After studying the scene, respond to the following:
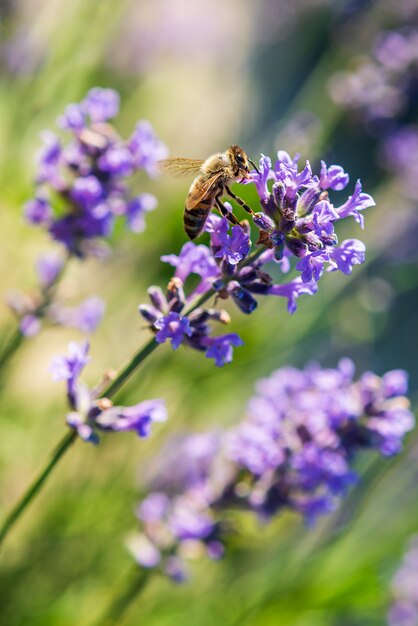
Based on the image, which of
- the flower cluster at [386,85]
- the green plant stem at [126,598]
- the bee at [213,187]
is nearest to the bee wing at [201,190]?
the bee at [213,187]

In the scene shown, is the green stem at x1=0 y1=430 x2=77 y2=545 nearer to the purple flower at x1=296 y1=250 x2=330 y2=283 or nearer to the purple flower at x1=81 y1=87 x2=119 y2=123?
the purple flower at x1=296 y1=250 x2=330 y2=283

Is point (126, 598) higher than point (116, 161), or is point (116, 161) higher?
point (116, 161)

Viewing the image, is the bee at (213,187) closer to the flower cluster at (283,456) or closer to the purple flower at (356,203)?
the purple flower at (356,203)

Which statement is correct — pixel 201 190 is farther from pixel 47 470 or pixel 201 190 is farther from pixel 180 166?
pixel 47 470

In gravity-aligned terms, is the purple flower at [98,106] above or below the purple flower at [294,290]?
above

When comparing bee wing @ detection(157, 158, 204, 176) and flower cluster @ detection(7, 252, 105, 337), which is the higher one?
bee wing @ detection(157, 158, 204, 176)

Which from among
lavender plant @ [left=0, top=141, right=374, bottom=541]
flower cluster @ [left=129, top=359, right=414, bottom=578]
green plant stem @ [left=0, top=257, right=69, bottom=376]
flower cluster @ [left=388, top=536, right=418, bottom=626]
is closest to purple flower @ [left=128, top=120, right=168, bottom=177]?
green plant stem @ [left=0, top=257, right=69, bottom=376]

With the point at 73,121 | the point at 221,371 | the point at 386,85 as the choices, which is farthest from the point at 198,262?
the point at 386,85
